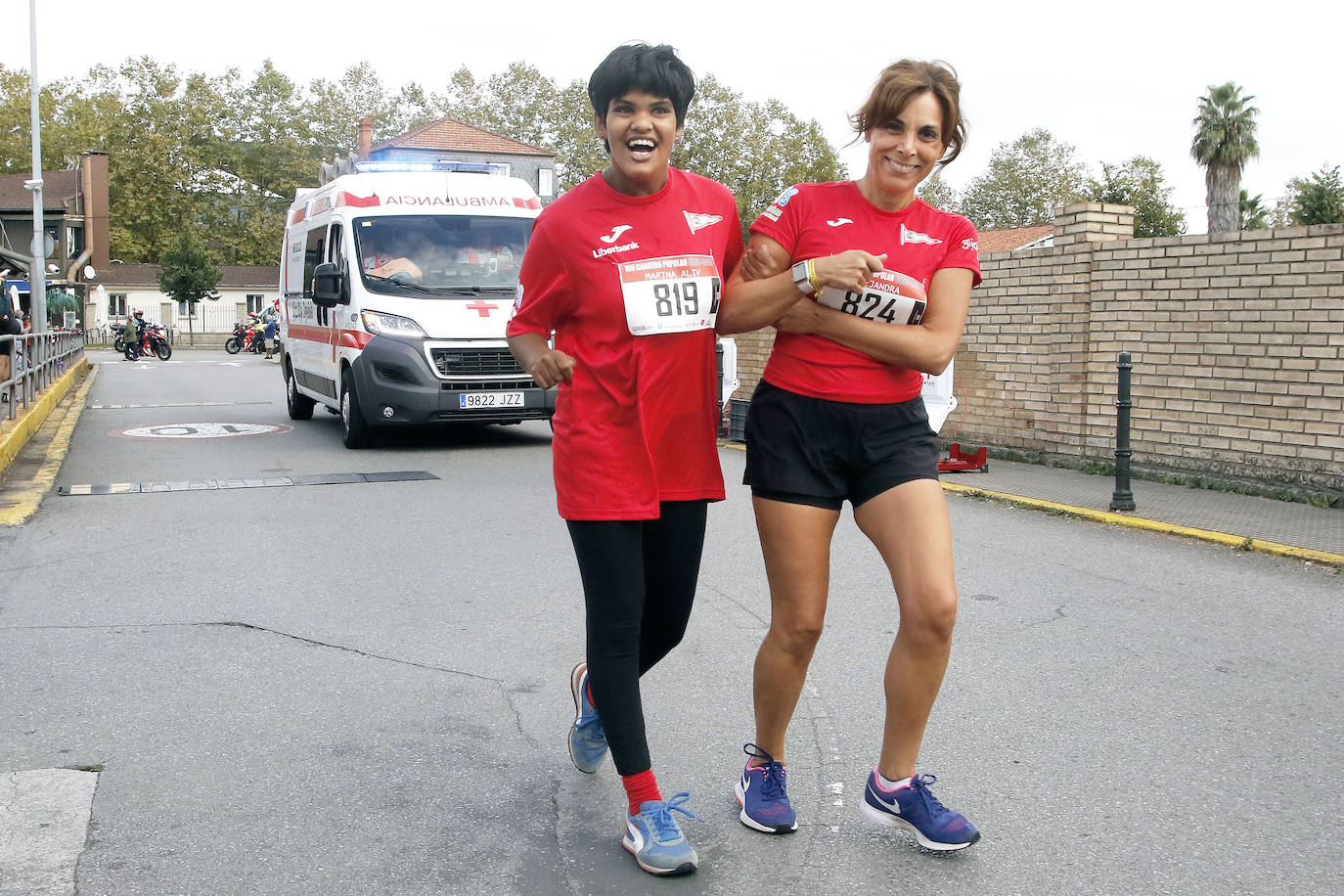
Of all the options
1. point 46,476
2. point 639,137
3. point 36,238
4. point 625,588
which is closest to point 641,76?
point 639,137

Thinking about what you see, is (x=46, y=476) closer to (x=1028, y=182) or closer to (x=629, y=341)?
(x=629, y=341)

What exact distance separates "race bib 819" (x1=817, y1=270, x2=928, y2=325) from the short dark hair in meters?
0.61

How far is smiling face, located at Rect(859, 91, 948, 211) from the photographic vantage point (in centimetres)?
308

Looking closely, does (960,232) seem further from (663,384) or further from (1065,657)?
(1065,657)

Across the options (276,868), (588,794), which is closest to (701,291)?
(588,794)

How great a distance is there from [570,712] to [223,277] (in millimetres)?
78012

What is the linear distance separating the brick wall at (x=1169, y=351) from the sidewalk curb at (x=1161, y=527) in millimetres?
1462

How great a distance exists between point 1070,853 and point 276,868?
1990 millimetres

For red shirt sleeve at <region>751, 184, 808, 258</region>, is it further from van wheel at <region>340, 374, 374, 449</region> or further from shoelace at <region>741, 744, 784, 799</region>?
van wheel at <region>340, 374, 374, 449</region>

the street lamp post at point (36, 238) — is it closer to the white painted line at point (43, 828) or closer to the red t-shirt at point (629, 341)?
the white painted line at point (43, 828)

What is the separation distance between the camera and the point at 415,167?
1369 centimetres

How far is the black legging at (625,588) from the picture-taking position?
311 centimetres

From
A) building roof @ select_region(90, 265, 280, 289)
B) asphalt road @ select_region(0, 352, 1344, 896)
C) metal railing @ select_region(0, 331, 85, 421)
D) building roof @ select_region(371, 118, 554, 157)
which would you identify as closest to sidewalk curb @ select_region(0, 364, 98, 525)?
metal railing @ select_region(0, 331, 85, 421)

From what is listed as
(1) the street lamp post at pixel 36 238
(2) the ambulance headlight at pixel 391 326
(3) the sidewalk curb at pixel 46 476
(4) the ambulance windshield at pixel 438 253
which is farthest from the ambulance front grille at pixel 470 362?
(1) the street lamp post at pixel 36 238
